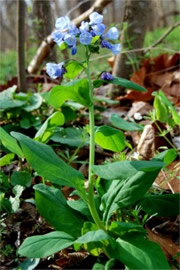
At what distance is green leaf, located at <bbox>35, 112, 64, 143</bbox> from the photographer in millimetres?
1375

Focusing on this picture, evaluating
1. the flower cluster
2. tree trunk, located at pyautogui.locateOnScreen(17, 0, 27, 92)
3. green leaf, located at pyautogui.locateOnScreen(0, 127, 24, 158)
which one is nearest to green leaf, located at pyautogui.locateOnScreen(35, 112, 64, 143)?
green leaf, located at pyautogui.locateOnScreen(0, 127, 24, 158)

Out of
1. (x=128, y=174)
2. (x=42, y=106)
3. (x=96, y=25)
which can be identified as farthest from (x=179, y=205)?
(x=42, y=106)

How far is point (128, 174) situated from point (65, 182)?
24cm

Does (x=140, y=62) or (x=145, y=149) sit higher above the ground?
(x=140, y=62)

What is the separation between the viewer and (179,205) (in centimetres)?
111

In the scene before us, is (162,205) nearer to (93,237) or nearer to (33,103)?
(93,237)

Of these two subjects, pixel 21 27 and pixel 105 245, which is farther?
pixel 21 27

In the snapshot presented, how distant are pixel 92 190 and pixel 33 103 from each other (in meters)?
1.03

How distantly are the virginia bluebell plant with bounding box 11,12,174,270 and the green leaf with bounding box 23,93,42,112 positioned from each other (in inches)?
28.7

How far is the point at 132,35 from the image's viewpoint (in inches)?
98.1

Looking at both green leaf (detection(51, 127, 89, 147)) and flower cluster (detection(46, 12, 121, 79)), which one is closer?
flower cluster (detection(46, 12, 121, 79))

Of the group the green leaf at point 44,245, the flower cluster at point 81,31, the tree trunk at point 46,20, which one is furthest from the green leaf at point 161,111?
the tree trunk at point 46,20

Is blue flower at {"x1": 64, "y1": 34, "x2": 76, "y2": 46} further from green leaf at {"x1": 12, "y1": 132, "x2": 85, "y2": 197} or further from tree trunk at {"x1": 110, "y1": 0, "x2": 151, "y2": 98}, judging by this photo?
tree trunk at {"x1": 110, "y1": 0, "x2": 151, "y2": 98}

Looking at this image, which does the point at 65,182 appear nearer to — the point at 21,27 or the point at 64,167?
the point at 64,167
